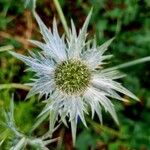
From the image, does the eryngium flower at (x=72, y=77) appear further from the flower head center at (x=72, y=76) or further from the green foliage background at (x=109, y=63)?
the green foliage background at (x=109, y=63)

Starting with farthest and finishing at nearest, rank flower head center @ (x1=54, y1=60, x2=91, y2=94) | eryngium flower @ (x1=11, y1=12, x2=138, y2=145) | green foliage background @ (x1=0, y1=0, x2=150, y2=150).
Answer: green foliage background @ (x1=0, y1=0, x2=150, y2=150), flower head center @ (x1=54, y1=60, x2=91, y2=94), eryngium flower @ (x1=11, y1=12, x2=138, y2=145)

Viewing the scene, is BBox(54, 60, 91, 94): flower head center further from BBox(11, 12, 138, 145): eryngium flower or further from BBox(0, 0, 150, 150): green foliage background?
BBox(0, 0, 150, 150): green foliage background

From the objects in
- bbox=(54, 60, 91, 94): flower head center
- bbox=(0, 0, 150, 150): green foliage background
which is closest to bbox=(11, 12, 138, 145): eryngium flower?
bbox=(54, 60, 91, 94): flower head center

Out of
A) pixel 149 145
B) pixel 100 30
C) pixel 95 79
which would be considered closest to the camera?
Answer: pixel 95 79

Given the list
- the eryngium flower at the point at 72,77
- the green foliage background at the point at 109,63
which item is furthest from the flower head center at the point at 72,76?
the green foliage background at the point at 109,63

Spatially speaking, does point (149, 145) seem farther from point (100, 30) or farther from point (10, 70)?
point (10, 70)

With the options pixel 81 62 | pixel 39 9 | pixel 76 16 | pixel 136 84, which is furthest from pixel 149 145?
pixel 39 9

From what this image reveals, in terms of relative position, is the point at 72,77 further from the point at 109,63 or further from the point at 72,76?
the point at 109,63

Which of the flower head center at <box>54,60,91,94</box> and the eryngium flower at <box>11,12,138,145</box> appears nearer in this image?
the eryngium flower at <box>11,12,138,145</box>
